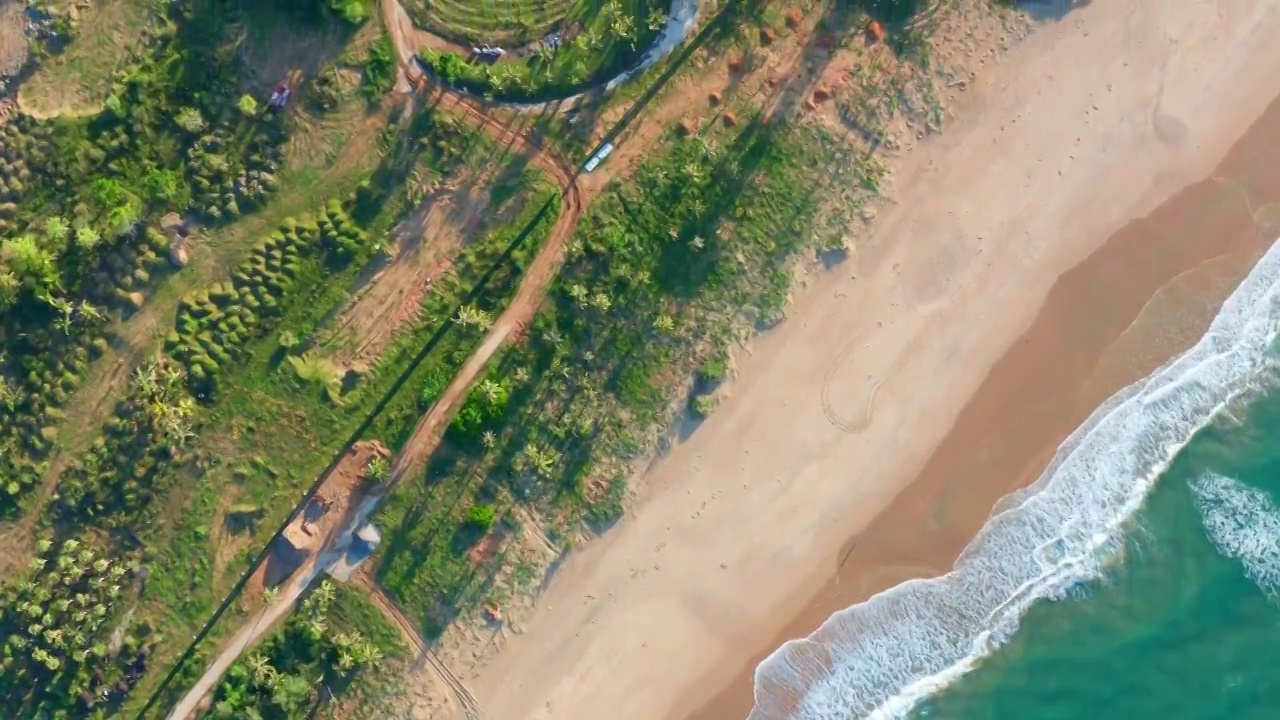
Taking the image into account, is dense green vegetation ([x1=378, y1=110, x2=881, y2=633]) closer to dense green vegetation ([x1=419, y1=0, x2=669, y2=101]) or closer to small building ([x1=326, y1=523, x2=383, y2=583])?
small building ([x1=326, y1=523, x2=383, y2=583])

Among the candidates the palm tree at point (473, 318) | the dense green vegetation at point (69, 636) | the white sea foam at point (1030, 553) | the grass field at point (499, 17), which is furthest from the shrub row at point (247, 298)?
the white sea foam at point (1030, 553)

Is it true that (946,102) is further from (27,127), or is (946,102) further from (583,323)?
(27,127)

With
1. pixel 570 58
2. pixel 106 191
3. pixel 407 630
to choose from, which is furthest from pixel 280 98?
pixel 407 630

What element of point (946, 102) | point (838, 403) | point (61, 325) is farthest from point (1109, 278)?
point (61, 325)

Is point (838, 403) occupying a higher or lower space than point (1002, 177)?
lower

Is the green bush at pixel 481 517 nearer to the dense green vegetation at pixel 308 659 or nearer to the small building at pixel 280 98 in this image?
the dense green vegetation at pixel 308 659

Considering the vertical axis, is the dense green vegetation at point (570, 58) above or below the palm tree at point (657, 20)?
below
